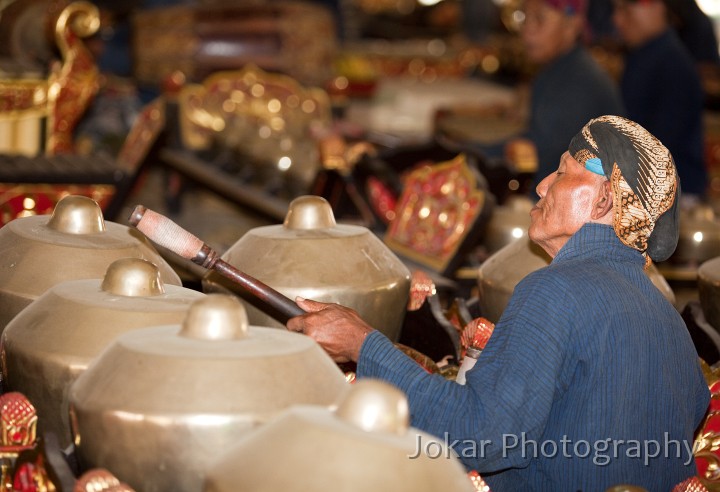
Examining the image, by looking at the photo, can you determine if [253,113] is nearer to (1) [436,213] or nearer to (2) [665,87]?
(2) [665,87]

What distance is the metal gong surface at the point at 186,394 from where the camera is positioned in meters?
1.15

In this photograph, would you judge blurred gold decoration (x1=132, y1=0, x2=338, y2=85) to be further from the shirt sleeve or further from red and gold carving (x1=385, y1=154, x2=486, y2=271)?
the shirt sleeve

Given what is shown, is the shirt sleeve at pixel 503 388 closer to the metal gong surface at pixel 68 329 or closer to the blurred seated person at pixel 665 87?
the metal gong surface at pixel 68 329

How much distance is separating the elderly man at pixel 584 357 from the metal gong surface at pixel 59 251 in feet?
0.98

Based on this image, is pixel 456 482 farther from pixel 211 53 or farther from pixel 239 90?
pixel 211 53

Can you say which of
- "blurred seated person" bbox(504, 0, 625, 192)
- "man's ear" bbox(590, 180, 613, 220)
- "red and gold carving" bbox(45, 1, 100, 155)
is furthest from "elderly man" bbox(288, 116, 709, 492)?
"red and gold carving" bbox(45, 1, 100, 155)

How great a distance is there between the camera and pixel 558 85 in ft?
11.8

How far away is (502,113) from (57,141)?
264cm

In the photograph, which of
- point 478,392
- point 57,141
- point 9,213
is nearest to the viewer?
point 478,392

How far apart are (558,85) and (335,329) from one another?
2274mm

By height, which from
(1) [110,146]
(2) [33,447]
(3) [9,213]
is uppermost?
(2) [33,447]

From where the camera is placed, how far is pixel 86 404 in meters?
1.20

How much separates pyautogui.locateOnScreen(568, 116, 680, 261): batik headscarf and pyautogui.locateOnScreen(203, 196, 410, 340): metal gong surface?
16.1 inches

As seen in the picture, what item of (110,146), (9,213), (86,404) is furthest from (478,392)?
(110,146)
